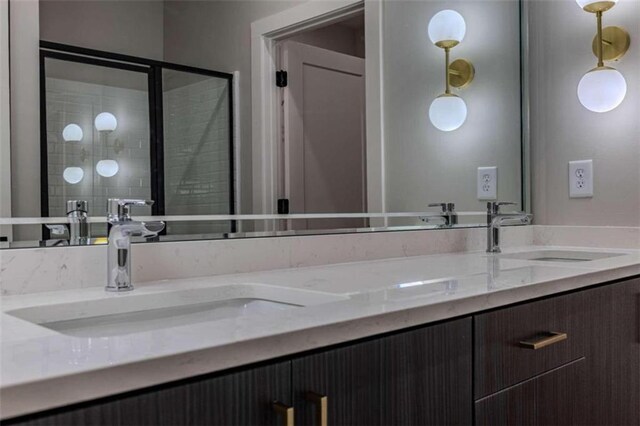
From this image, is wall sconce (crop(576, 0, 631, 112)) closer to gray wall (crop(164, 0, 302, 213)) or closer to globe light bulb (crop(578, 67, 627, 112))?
globe light bulb (crop(578, 67, 627, 112))

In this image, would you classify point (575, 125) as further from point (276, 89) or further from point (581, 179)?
point (276, 89)

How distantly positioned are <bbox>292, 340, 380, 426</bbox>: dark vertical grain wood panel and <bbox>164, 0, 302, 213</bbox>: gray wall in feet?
1.84

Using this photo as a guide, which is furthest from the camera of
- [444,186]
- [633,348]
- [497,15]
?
[497,15]

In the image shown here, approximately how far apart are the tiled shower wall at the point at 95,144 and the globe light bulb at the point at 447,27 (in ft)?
3.80

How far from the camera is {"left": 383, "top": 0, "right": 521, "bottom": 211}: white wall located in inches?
67.3

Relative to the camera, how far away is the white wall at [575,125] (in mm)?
1820

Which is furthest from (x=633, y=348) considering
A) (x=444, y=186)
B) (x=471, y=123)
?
(x=471, y=123)

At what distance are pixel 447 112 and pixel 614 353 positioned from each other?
91 centimetres

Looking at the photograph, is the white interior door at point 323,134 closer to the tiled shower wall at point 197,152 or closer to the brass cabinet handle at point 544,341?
the tiled shower wall at point 197,152

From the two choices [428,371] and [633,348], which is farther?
[633,348]

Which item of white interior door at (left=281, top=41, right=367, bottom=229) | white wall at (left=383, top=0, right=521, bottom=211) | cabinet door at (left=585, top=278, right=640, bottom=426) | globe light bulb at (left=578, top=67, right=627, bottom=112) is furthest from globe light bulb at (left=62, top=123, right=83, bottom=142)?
globe light bulb at (left=578, top=67, right=627, bottom=112)

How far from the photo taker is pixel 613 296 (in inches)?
51.0

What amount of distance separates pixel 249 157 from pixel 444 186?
2.75 feet

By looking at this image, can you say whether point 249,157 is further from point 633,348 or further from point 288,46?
point 633,348
